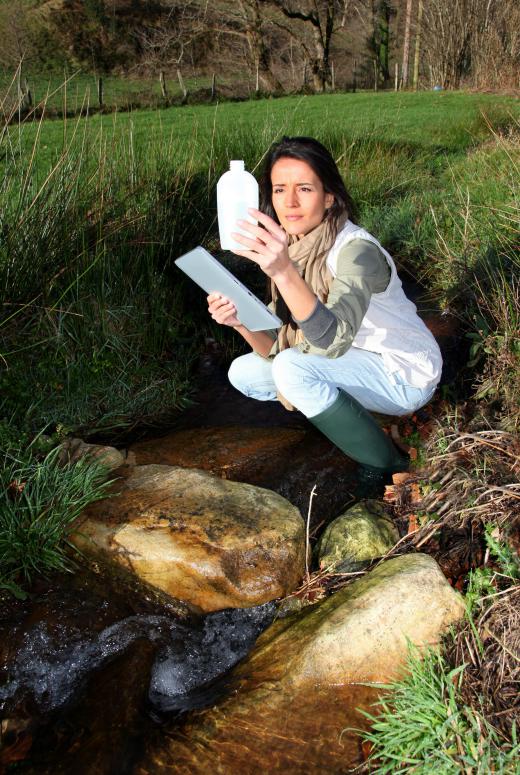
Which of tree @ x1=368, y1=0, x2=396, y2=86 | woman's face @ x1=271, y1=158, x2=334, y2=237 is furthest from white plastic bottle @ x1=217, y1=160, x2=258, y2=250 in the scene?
tree @ x1=368, y1=0, x2=396, y2=86

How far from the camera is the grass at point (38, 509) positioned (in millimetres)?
2584

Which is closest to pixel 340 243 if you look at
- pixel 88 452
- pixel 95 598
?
pixel 88 452

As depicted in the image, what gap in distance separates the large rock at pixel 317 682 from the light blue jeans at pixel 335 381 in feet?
2.75

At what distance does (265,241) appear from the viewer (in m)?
1.94

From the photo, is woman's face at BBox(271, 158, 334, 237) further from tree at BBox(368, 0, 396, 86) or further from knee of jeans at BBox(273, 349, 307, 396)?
tree at BBox(368, 0, 396, 86)

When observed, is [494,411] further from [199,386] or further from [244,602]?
[199,386]

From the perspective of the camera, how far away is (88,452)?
3084 mm

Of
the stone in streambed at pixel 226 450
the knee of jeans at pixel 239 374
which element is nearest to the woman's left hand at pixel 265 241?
the knee of jeans at pixel 239 374

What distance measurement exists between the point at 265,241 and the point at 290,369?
102 cm

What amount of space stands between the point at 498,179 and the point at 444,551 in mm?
4411

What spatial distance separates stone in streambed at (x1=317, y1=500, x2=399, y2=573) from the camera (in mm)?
2705

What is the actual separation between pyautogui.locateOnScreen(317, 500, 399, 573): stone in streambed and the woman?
1.22 ft

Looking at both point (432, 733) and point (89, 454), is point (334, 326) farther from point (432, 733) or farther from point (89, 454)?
point (89, 454)

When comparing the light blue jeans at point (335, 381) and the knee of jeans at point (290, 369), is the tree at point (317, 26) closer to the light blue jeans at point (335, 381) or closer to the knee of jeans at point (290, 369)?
the light blue jeans at point (335, 381)
